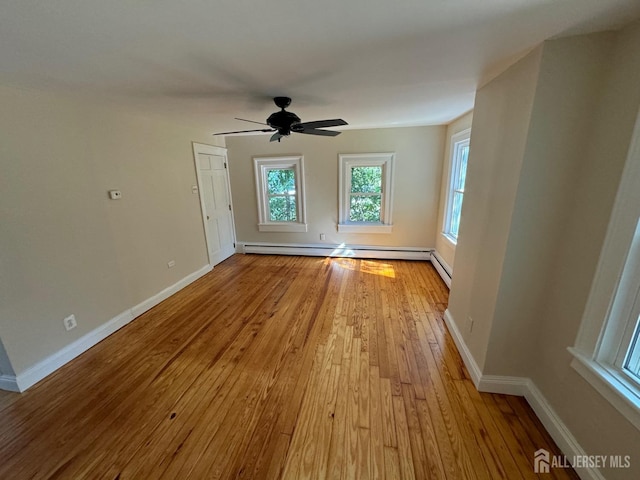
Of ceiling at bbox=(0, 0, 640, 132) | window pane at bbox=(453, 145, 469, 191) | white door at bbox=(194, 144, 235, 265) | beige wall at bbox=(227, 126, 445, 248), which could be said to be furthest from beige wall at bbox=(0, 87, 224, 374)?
window pane at bbox=(453, 145, 469, 191)

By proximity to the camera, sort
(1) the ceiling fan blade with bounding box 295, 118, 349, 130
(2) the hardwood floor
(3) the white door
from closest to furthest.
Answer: (2) the hardwood floor, (1) the ceiling fan blade with bounding box 295, 118, 349, 130, (3) the white door

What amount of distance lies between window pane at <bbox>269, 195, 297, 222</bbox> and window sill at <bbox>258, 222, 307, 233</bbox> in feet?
0.42

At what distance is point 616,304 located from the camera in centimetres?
122

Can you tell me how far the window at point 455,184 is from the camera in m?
3.50

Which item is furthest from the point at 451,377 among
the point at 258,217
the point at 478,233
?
the point at 258,217

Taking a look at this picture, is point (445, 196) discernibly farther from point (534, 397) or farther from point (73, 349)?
point (73, 349)

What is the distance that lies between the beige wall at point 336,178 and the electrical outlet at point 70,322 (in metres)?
3.04

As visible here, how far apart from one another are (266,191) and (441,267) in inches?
132

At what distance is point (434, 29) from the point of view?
1229 millimetres

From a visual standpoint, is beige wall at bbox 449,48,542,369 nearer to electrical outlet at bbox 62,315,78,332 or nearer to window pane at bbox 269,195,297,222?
window pane at bbox 269,195,297,222

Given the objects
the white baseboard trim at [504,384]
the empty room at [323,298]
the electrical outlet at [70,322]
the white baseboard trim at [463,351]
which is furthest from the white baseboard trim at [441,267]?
the electrical outlet at [70,322]

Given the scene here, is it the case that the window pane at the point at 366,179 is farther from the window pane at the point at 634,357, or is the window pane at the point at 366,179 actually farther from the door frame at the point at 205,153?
the window pane at the point at 634,357

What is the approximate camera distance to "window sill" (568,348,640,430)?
3.51 ft

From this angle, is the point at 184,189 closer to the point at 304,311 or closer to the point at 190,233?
the point at 190,233
